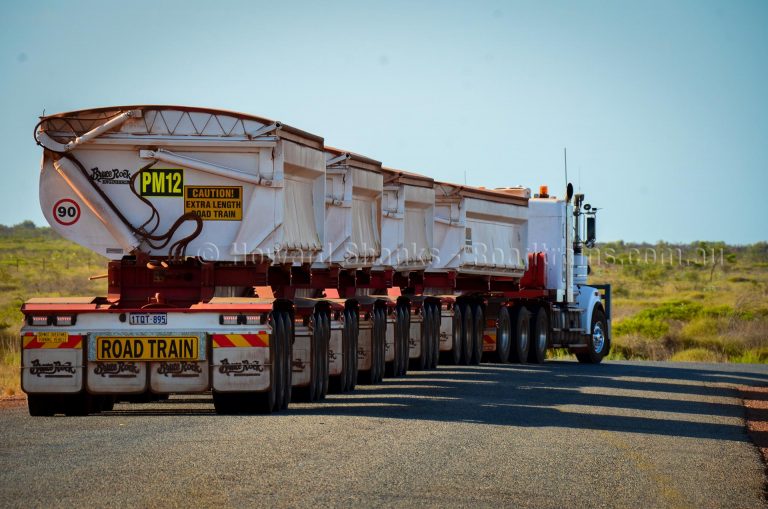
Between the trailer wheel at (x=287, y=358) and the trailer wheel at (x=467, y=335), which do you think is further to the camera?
the trailer wheel at (x=467, y=335)

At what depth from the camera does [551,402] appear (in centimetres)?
1852

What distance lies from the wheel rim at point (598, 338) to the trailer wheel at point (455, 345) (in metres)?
6.25

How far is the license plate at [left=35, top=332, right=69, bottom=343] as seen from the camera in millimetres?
15055

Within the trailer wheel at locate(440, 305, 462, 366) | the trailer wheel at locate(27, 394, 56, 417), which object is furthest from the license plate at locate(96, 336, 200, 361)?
the trailer wheel at locate(440, 305, 462, 366)

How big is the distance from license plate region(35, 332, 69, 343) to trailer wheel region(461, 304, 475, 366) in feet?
47.6

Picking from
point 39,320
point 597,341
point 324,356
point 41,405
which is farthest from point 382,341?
point 597,341

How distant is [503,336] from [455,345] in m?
3.07

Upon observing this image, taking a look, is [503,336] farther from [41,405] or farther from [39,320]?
[39,320]

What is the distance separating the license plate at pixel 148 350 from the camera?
15.1 m

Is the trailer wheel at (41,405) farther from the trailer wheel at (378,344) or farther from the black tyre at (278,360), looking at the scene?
the trailer wheel at (378,344)

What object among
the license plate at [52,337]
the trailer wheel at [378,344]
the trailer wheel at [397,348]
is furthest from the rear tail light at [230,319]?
the trailer wheel at [397,348]

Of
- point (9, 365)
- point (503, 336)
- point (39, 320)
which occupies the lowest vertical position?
point (9, 365)

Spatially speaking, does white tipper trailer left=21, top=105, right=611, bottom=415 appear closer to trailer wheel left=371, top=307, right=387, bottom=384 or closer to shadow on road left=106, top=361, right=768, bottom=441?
shadow on road left=106, top=361, right=768, bottom=441

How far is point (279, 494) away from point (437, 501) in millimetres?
1151
